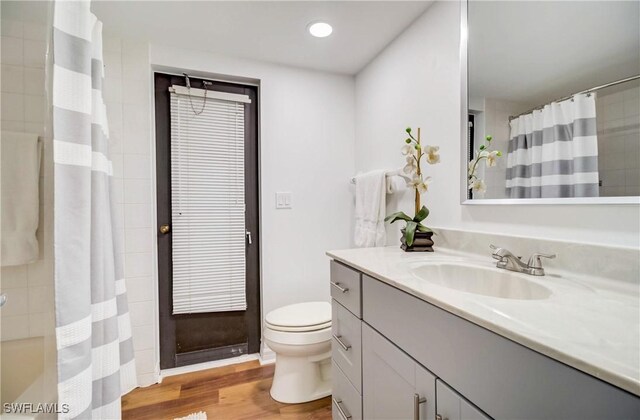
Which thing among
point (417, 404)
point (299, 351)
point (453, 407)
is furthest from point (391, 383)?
point (299, 351)

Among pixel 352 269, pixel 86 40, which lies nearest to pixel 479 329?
pixel 352 269

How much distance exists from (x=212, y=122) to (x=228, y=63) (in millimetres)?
420

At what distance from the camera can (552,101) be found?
0.92 meters

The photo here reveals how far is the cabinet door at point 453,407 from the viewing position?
0.56 metres

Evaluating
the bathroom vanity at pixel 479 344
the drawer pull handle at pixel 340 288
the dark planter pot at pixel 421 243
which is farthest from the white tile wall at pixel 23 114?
the dark planter pot at pixel 421 243

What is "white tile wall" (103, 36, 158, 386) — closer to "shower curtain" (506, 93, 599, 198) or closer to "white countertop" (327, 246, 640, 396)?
"white countertop" (327, 246, 640, 396)

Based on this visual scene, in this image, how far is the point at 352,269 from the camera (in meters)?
1.11

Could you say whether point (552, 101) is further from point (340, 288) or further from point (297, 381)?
point (297, 381)

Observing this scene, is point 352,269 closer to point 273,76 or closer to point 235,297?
point 235,297

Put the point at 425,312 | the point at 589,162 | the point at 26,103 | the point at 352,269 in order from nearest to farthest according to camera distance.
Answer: the point at 425,312
the point at 589,162
the point at 352,269
the point at 26,103

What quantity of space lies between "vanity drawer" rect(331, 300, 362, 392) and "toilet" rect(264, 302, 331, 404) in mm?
249

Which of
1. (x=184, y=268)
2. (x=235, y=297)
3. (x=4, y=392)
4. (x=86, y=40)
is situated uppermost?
(x=86, y=40)

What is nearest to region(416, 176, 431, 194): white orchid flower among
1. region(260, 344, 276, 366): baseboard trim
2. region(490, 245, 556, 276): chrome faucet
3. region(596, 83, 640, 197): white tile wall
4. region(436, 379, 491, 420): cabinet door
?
region(490, 245, 556, 276): chrome faucet

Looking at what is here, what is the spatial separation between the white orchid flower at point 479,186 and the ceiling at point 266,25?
3.20 feet
